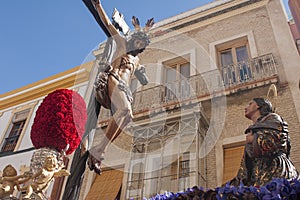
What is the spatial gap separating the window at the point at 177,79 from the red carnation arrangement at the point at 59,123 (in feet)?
12.1

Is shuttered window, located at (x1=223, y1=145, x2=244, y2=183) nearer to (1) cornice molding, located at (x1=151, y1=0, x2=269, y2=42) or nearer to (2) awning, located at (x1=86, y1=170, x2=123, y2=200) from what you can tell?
(2) awning, located at (x1=86, y1=170, x2=123, y2=200)

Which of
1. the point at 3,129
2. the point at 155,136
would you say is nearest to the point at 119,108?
the point at 155,136

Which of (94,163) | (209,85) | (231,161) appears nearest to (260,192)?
(94,163)

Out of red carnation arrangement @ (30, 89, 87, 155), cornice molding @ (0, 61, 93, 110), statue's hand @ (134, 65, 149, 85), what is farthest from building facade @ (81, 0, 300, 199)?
statue's hand @ (134, 65, 149, 85)

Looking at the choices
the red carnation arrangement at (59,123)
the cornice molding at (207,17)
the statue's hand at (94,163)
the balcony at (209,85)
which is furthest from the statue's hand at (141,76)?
the cornice molding at (207,17)

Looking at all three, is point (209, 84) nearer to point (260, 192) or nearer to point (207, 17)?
point (207, 17)

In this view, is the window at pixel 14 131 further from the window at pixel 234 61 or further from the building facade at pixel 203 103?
the window at pixel 234 61

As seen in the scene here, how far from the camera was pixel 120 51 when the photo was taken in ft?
9.65

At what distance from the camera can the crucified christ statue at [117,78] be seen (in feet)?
7.88

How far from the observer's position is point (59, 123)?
488 centimetres

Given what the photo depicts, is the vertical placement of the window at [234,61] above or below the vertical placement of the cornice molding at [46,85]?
below

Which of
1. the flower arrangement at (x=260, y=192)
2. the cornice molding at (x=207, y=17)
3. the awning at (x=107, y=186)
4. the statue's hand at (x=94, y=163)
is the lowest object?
the flower arrangement at (x=260, y=192)

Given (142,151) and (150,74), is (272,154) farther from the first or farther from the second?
(150,74)

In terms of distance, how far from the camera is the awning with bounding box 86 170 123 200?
7977mm
